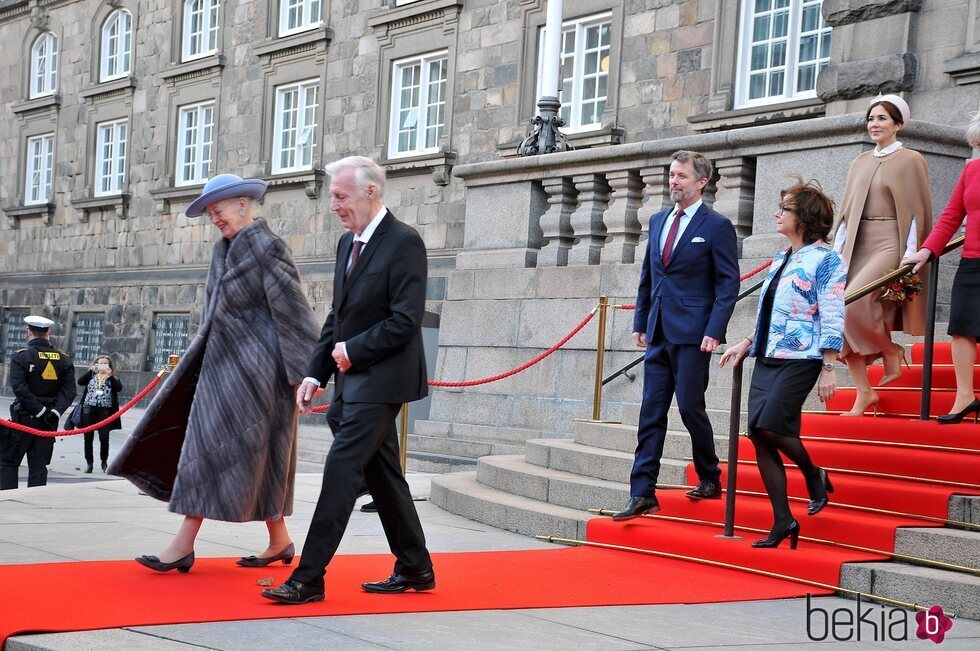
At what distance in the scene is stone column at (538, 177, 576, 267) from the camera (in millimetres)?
11906

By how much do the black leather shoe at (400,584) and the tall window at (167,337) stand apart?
797 inches

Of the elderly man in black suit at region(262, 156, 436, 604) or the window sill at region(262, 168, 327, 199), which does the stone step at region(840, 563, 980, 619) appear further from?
the window sill at region(262, 168, 327, 199)

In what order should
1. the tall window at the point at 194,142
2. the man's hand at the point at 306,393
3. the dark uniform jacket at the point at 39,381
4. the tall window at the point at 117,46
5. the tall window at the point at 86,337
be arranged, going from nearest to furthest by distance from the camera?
the man's hand at the point at 306,393, the dark uniform jacket at the point at 39,381, the tall window at the point at 194,142, the tall window at the point at 117,46, the tall window at the point at 86,337

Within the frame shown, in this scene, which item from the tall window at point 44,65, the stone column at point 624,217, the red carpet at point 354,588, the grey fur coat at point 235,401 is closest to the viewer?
the red carpet at point 354,588

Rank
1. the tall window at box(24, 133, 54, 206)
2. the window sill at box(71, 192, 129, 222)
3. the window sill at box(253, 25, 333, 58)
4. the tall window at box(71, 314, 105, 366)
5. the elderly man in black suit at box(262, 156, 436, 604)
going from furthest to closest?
the tall window at box(24, 133, 54, 206) → the tall window at box(71, 314, 105, 366) → the window sill at box(71, 192, 129, 222) → the window sill at box(253, 25, 333, 58) → the elderly man in black suit at box(262, 156, 436, 604)

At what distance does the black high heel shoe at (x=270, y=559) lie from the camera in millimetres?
6387

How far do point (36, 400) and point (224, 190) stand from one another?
7119 millimetres

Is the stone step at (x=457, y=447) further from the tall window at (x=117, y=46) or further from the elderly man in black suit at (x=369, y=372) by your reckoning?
the tall window at (x=117, y=46)

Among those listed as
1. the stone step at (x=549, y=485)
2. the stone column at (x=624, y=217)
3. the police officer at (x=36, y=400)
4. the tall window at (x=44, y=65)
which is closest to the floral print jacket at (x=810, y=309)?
the stone step at (x=549, y=485)

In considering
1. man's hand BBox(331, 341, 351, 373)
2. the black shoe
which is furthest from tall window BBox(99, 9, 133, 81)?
man's hand BBox(331, 341, 351, 373)

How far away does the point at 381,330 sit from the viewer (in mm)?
5523

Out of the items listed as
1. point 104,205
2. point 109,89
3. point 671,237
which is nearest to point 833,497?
point 671,237

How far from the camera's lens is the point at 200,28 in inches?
1012

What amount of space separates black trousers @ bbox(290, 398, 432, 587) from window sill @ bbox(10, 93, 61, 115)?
1028 inches
